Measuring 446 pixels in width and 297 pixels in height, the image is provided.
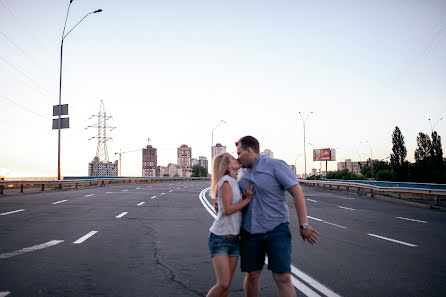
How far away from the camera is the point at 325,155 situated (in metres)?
121

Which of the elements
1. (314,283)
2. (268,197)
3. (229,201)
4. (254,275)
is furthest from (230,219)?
(314,283)

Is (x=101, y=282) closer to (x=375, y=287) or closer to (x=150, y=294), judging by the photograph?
(x=150, y=294)

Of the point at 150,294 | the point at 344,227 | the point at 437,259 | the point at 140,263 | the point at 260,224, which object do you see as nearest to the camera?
the point at 260,224

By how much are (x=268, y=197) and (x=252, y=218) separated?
25cm

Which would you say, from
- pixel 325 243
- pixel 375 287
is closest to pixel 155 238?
pixel 325 243

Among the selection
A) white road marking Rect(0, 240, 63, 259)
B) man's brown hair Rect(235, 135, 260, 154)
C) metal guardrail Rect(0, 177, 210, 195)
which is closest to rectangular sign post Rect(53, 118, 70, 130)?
metal guardrail Rect(0, 177, 210, 195)

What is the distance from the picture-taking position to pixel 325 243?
892 cm

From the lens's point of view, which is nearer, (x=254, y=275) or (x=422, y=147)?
(x=254, y=275)

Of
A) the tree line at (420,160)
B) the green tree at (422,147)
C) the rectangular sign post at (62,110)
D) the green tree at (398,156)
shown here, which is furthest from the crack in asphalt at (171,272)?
the green tree at (422,147)

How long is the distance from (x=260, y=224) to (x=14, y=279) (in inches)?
154

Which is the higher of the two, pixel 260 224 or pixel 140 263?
pixel 260 224

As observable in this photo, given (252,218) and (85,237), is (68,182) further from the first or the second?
(252,218)

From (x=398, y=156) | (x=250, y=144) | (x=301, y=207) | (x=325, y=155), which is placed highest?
(x=325, y=155)

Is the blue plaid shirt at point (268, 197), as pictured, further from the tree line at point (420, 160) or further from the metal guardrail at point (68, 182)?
the tree line at point (420, 160)
